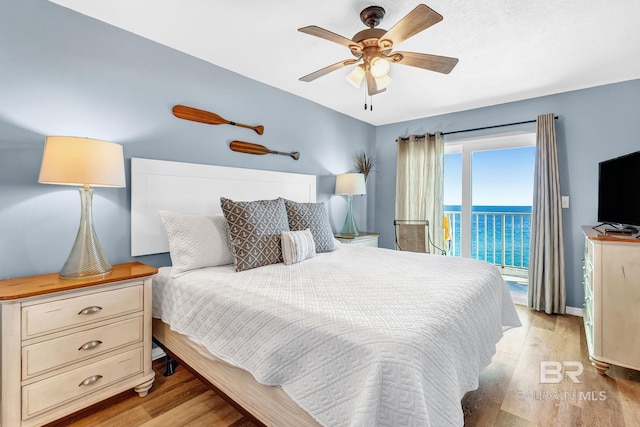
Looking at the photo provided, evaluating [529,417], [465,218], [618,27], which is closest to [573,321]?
[465,218]

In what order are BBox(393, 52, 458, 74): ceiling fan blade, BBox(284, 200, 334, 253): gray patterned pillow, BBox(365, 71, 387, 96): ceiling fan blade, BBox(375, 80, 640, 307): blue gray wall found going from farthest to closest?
BBox(375, 80, 640, 307): blue gray wall → BBox(284, 200, 334, 253): gray patterned pillow → BBox(365, 71, 387, 96): ceiling fan blade → BBox(393, 52, 458, 74): ceiling fan blade

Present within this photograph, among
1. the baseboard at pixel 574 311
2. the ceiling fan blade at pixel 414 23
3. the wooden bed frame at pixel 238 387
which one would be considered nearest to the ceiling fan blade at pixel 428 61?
the ceiling fan blade at pixel 414 23

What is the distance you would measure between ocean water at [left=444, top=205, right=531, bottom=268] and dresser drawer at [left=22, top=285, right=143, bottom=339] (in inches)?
154


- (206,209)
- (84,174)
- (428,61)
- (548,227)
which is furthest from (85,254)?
(548,227)

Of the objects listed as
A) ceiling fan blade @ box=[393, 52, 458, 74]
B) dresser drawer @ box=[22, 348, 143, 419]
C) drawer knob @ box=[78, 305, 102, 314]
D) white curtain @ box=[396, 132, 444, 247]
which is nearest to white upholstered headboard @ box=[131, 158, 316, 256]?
drawer knob @ box=[78, 305, 102, 314]

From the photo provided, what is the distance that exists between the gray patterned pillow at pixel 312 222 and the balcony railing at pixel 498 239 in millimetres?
2314

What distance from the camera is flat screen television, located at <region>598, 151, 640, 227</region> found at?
2.17 m

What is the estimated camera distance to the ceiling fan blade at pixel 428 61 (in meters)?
1.83

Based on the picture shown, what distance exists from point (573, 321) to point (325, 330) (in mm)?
3229

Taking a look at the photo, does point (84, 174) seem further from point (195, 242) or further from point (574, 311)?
point (574, 311)

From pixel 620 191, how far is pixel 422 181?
6.63ft

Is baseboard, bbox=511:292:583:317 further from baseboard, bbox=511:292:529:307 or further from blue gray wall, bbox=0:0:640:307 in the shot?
blue gray wall, bbox=0:0:640:307

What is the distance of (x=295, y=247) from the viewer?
2236mm

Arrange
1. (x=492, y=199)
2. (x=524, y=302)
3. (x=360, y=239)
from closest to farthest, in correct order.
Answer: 1. (x=524, y=302)
2. (x=360, y=239)
3. (x=492, y=199)
